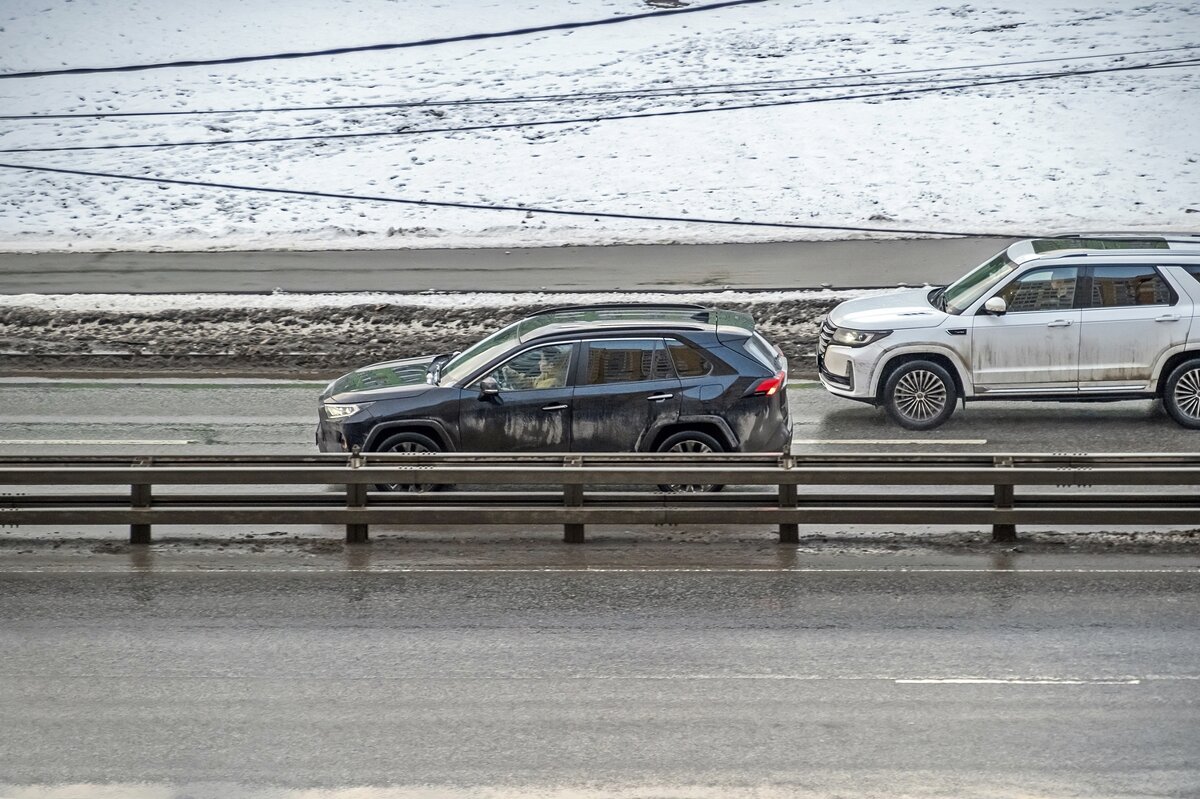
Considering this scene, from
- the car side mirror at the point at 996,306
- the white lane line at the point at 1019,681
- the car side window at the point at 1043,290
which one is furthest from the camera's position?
the car side window at the point at 1043,290

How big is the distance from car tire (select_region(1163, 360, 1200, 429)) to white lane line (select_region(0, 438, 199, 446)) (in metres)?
10.1

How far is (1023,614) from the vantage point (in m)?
9.15

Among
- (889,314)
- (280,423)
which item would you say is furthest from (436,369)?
(889,314)

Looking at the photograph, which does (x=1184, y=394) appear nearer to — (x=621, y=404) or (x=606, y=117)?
(x=621, y=404)

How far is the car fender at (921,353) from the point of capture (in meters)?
14.5

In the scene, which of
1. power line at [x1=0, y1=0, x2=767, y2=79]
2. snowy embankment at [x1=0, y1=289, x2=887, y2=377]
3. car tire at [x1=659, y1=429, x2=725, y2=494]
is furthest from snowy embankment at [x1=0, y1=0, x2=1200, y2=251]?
car tire at [x1=659, y1=429, x2=725, y2=494]

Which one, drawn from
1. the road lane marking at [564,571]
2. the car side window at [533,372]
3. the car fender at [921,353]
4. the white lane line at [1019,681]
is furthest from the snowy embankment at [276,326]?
the white lane line at [1019,681]

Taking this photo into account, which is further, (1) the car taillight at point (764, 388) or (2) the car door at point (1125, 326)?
(2) the car door at point (1125, 326)

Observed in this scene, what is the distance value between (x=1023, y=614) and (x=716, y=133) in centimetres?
Result: 2223

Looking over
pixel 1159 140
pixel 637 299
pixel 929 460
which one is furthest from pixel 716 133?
pixel 929 460

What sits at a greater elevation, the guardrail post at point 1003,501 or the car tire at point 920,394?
the car tire at point 920,394

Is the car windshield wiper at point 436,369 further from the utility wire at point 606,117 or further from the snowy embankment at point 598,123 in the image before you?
the utility wire at point 606,117

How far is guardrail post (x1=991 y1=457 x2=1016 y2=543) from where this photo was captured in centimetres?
1070

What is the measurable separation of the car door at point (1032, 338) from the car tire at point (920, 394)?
35 centimetres
